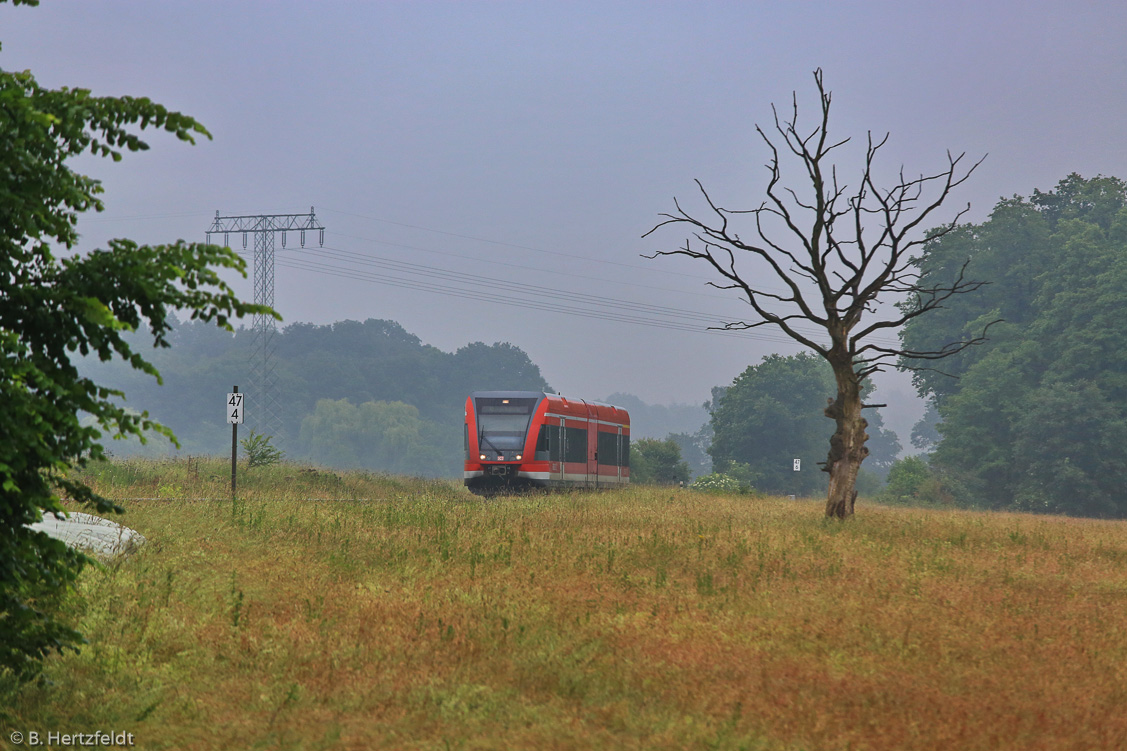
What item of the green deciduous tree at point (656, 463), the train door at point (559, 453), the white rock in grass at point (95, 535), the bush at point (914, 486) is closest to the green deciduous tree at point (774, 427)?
the green deciduous tree at point (656, 463)

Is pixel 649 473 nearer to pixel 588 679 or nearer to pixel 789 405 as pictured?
pixel 789 405

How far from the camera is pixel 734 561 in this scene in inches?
508

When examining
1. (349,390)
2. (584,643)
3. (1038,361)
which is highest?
(349,390)

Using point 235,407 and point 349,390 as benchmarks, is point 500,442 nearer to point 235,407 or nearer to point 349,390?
point 235,407

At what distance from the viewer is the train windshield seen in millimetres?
28766

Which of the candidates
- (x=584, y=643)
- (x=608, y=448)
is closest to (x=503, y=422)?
(x=608, y=448)

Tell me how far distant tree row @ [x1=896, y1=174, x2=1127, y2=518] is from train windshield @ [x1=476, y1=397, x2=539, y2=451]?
22321mm

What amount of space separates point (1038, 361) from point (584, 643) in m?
47.9

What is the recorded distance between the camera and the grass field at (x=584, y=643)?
266 inches

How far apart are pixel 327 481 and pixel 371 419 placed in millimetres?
77445

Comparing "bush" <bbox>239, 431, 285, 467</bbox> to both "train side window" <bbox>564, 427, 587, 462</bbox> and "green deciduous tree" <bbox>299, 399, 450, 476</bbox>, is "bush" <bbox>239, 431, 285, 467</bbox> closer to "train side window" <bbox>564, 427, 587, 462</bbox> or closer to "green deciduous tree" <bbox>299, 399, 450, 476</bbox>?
"train side window" <bbox>564, 427, 587, 462</bbox>

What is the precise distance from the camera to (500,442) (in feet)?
94.6

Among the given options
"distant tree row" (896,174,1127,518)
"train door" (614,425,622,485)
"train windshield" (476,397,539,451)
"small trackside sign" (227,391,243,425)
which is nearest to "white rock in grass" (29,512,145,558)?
"small trackside sign" (227,391,243,425)

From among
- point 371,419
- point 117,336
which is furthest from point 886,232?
point 371,419
